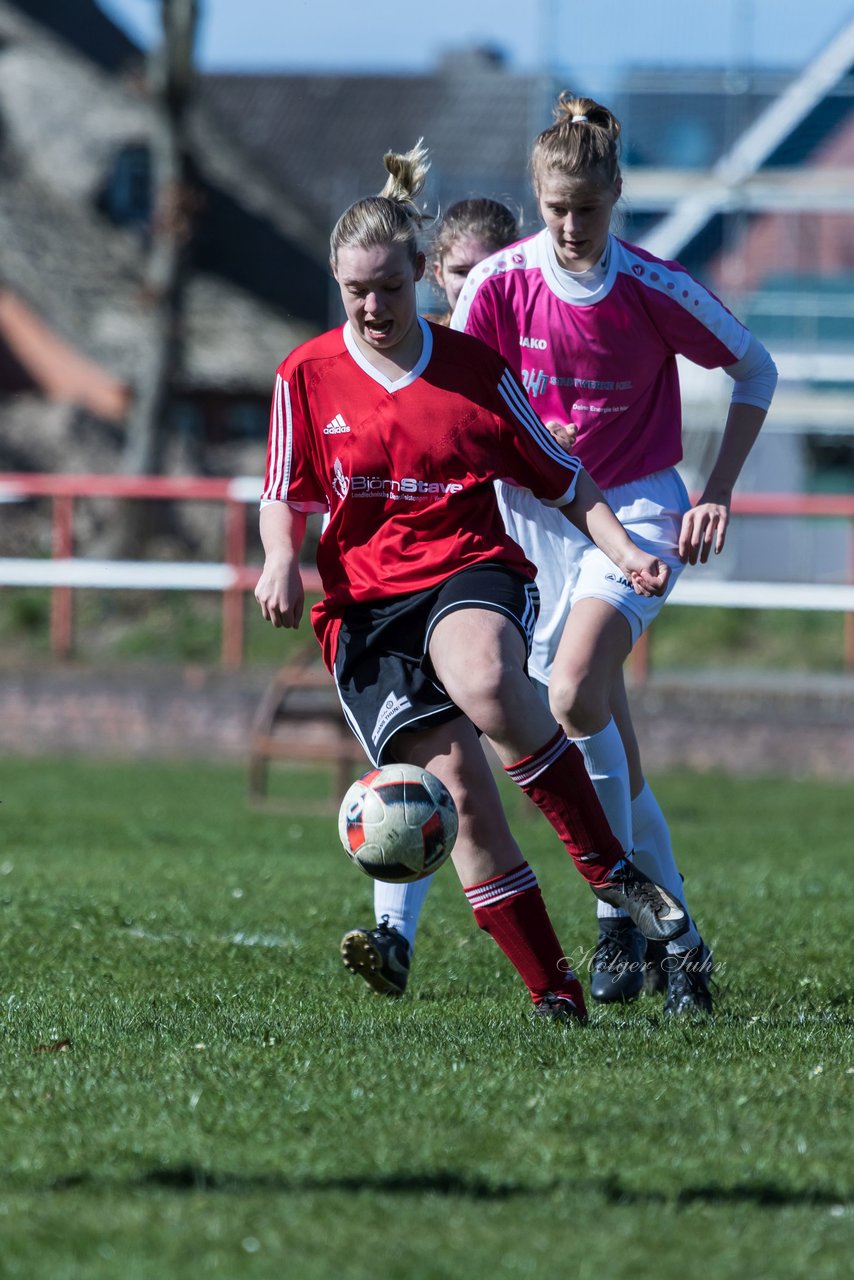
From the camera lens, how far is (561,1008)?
504cm

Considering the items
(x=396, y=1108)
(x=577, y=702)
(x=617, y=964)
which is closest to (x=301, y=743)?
(x=617, y=964)

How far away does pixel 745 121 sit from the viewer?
77.9 feet

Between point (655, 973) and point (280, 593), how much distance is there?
5.96 feet

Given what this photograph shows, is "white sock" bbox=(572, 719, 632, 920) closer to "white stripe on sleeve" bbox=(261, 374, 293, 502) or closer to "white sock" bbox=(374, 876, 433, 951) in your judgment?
"white sock" bbox=(374, 876, 433, 951)

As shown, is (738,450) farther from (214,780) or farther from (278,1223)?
(214,780)

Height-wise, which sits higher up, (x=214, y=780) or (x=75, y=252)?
(x=75, y=252)

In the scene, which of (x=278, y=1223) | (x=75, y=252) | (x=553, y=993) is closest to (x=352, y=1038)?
(x=553, y=993)

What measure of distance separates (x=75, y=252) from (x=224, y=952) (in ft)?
110

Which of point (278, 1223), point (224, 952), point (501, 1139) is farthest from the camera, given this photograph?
point (224, 952)

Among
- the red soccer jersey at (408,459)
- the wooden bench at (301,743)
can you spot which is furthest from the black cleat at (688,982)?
the wooden bench at (301,743)

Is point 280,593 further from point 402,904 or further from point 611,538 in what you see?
point 402,904

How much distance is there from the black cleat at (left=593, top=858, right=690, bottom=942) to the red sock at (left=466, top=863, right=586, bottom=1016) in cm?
19

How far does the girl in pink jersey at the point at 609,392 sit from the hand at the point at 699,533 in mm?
168

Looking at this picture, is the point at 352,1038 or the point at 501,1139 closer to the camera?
the point at 501,1139
